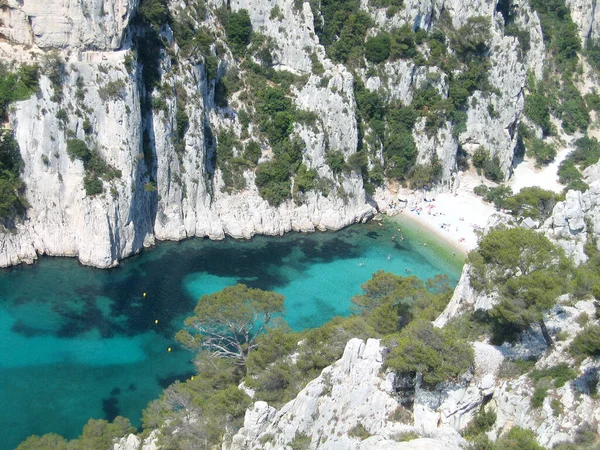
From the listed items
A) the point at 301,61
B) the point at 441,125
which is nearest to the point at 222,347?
the point at 301,61

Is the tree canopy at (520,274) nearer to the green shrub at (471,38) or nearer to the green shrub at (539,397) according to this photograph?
the green shrub at (539,397)

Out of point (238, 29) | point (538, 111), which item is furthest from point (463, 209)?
point (238, 29)

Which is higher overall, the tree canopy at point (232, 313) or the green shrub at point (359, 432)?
the green shrub at point (359, 432)

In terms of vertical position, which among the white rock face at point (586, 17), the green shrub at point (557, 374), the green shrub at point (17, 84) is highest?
the white rock face at point (586, 17)

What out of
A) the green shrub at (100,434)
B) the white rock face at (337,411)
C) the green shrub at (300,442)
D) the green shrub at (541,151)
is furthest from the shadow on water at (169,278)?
the green shrub at (541,151)

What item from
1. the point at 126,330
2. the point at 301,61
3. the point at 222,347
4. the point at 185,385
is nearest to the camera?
the point at 185,385

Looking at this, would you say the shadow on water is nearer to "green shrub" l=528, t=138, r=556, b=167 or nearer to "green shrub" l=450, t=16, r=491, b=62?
"green shrub" l=450, t=16, r=491, b=62

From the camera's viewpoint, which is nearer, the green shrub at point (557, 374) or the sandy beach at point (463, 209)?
the green shrub at point (557, 374)

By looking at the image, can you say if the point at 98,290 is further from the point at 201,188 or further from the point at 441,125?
the point at 441,125

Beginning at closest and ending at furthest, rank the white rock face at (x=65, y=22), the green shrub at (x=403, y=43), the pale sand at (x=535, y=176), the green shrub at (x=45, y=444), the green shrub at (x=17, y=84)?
1. the green shrub at (x=45, y=444)
2. the green shrub at (x=17, y=84)
3. the white rock face at (x=65, y=22)
4. the green shrub at (x=403, y=43)
5. the pale sand at (x=535, y=176)
